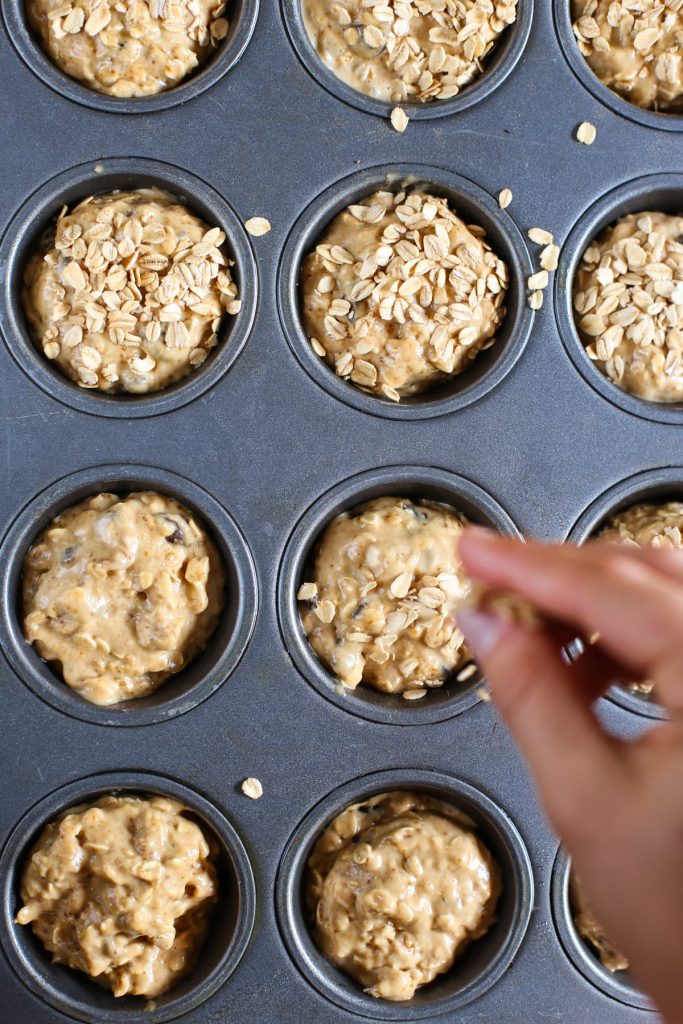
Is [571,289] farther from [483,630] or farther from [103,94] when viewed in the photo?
[483,630]

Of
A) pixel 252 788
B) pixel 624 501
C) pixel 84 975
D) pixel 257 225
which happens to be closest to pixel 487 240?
pixel 257 225

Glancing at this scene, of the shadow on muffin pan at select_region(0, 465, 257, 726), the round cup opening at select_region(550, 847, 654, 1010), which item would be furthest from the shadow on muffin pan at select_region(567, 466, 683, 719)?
the shadow on muffin pan at select_region(0, 465, 257, 726)

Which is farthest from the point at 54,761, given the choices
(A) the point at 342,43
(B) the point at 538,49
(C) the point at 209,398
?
(B) the point at 538,49

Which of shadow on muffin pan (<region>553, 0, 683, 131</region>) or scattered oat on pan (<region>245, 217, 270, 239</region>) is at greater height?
shadow on muffin pan (<region>553, 0, 683, 131</region>)

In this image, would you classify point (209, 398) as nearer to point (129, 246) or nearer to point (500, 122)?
point (129, 246)

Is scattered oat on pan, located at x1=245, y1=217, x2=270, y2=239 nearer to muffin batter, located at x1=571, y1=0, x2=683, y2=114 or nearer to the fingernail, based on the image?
muffin batter, located at x1=571, y1=0, x2=683, y2=114
